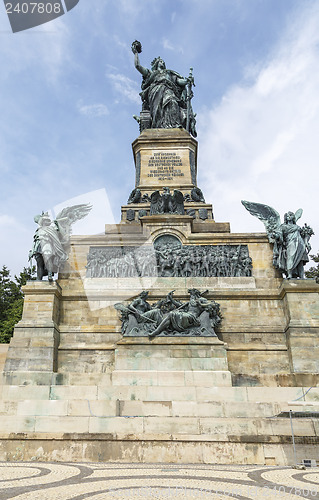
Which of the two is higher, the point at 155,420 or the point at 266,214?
the point at 266,214

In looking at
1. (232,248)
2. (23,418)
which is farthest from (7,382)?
(232,248)

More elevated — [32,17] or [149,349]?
[32,17]

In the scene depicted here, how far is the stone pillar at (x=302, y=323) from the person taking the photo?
15.0m

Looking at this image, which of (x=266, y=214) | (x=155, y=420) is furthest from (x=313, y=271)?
(x=155, y=420)

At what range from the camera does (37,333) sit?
1559 centimetres

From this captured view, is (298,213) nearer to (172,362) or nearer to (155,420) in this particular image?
(172,362)

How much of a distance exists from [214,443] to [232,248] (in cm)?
991

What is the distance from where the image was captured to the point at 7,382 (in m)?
14.4

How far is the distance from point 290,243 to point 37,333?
1055cm

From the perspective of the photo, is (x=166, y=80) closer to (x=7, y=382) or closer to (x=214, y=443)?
(x=7, y=382)

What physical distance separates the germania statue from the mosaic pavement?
836 inches

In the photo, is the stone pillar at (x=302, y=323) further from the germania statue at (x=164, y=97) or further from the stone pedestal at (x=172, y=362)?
the germania statue at (x=164, y=97)

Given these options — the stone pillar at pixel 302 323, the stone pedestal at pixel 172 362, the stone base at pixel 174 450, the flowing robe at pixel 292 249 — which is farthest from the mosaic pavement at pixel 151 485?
the flowing robe at pixel 292 249

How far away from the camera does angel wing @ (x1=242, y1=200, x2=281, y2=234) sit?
18547 mm
